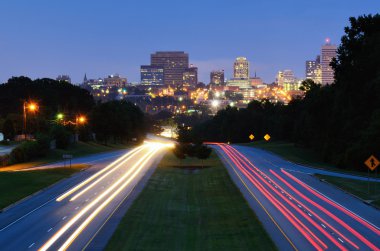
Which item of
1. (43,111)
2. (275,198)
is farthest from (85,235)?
(43,111)

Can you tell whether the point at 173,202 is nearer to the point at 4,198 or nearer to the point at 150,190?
the point at 150,190

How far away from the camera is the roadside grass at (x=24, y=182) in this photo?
4640 centimetres

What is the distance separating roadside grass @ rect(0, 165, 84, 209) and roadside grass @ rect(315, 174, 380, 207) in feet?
87.5

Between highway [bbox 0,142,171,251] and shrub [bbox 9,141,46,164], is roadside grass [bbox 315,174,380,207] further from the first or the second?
shrub [bbox 9,141,46,164]

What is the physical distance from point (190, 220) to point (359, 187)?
67.5ft

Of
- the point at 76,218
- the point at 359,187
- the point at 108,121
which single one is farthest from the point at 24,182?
the point at 108,121

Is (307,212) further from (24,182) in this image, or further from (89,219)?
(24,182)

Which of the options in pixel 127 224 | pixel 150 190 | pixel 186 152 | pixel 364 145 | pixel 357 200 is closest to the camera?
pixel 127 224

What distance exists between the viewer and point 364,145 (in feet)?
244

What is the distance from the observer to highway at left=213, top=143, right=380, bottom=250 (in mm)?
29406

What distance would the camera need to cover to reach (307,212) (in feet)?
127

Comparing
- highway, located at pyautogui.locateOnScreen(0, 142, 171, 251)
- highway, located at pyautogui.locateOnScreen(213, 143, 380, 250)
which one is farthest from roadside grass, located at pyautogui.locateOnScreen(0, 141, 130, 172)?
highway, located at pyautogui.locateOnScreen(213, 143, 380, 250)

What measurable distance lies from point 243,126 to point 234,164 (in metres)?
102

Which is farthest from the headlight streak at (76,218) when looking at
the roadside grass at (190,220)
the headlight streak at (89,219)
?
the roadside grass at (190,220)
